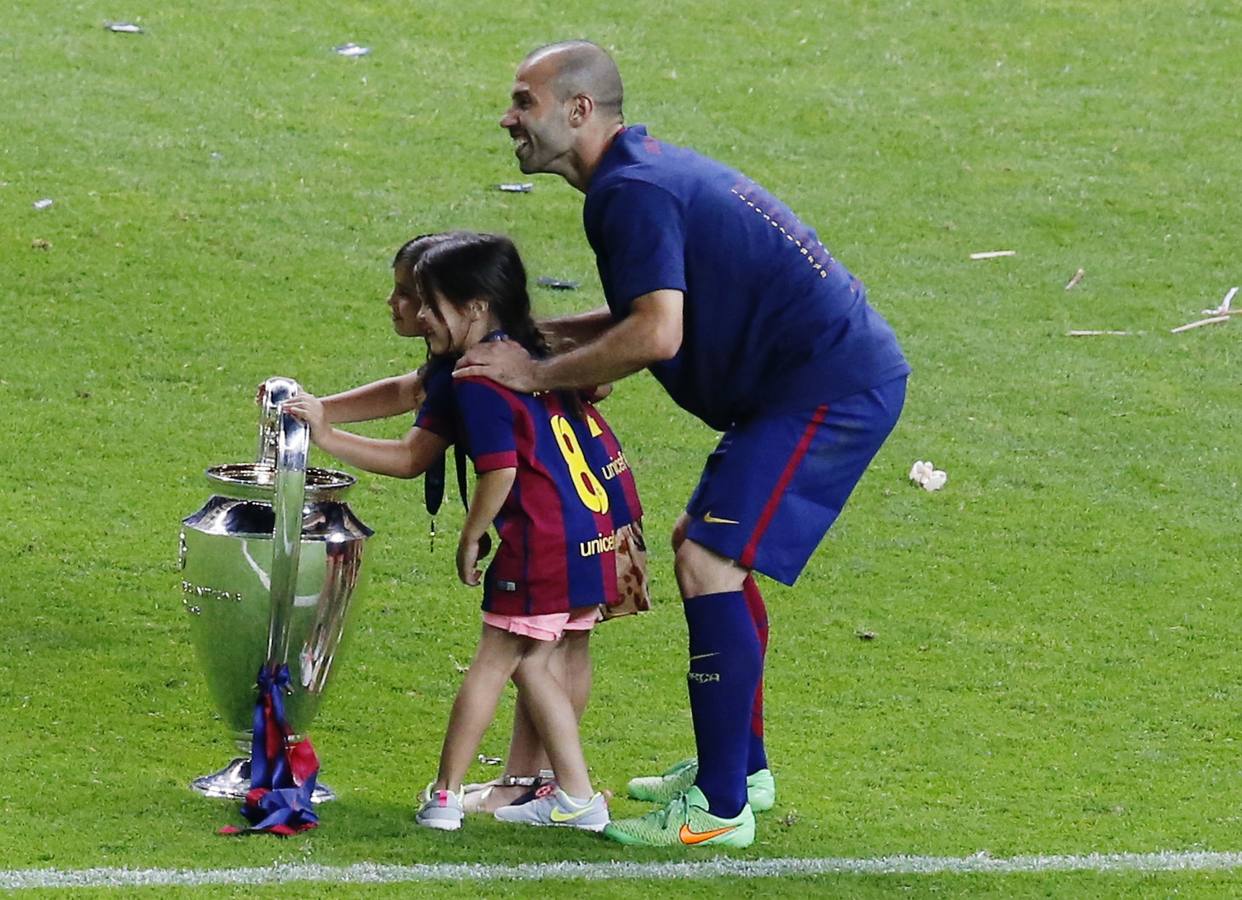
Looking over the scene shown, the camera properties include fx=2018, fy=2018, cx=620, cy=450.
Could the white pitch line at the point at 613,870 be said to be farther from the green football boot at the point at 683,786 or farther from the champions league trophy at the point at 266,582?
the champions league trophy at the point at 266,582

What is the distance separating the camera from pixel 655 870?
406 cm

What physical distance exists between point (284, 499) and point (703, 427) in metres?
3.76

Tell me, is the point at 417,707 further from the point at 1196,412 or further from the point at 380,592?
the point at 1196,412

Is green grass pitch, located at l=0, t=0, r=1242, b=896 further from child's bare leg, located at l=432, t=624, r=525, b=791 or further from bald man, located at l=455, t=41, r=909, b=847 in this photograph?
bald man, located at l=455, t=41, r=909, b=847

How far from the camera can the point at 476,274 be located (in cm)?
417

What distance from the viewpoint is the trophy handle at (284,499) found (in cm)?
405

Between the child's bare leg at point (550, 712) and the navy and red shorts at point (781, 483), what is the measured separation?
0.42 meters

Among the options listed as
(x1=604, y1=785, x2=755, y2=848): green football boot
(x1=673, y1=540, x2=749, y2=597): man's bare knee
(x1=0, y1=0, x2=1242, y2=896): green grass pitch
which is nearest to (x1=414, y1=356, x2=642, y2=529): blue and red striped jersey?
(x1=673, y1=540, x2=749, y2=597): man's bare knee

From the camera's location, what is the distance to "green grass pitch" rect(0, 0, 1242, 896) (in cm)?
462

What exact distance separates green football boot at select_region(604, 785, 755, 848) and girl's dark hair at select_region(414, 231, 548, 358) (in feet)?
3.27

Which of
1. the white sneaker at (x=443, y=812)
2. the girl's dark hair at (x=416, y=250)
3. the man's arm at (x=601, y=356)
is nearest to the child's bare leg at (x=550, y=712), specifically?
the white sneaker at (x=443, y=812)

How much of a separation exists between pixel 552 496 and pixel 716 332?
479mm

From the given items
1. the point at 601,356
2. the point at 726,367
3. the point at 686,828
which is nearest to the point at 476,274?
the point at 601,356

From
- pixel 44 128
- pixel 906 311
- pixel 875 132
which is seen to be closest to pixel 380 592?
pixel 906 311
